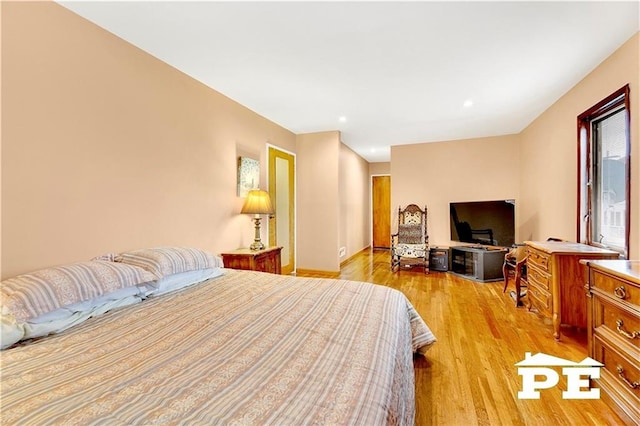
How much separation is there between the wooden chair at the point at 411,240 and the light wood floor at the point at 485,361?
110 centimetres

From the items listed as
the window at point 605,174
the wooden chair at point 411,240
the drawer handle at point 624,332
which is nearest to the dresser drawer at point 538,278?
the window at point 605,174

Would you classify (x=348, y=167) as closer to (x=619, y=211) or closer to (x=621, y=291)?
(x=619, y=211)

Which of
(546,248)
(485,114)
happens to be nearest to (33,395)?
(546,248)

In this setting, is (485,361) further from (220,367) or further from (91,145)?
(91,145)

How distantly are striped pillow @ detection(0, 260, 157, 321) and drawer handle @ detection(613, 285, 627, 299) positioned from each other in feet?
9.42

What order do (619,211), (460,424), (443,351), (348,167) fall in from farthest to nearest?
(348,167) < (619,211) < (443,351) < (460,424)

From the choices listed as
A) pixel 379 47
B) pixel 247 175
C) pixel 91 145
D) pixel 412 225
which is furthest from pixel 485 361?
pixel 412 225

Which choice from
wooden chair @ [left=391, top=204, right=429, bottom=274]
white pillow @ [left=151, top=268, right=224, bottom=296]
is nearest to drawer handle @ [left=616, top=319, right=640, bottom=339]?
white pillow @ [left=151, top=268, right=224, bottom=296]

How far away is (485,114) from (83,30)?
459 centimetres

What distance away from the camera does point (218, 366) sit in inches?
38.5

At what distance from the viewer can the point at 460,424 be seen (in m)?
1.48

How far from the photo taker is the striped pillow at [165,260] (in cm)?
184

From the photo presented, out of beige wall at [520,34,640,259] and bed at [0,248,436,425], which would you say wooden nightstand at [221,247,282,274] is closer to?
bed at [0,248,436,425]

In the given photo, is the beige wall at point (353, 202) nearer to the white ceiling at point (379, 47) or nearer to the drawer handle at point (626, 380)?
the white ceiling at point (379, 47)
